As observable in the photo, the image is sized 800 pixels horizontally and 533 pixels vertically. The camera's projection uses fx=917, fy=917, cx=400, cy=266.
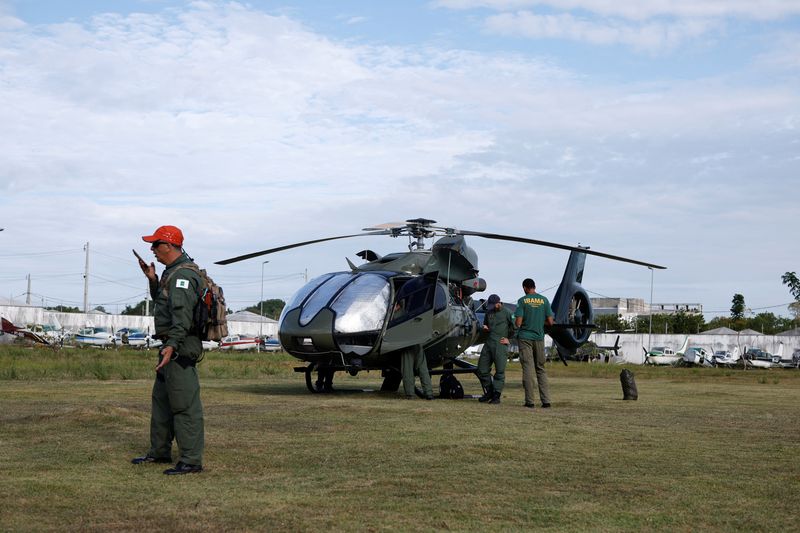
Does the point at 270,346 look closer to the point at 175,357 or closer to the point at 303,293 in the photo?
the point at 303,293

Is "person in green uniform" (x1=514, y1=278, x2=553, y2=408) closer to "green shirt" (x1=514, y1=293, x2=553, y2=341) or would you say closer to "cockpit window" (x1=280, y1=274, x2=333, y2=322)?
"green shirt" (x1=514, y1=293, x2=553, y2=341)

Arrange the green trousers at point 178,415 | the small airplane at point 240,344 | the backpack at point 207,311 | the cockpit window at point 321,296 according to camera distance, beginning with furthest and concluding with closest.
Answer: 1. the small airplane at point 240,344
2. the cockpit window at point 321,296
3. the backpack at point 207,311
4. the green trousers at point 178,415

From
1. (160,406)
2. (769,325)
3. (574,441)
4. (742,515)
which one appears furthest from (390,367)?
(769,325)

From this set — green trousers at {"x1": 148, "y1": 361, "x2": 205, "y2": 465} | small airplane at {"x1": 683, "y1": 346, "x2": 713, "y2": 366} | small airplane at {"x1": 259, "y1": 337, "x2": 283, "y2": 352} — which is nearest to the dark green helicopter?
green trousers at {"x1": 148, "y1": 361, "x2": 205, "y2": 465}

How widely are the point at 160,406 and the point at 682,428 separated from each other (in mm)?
7061

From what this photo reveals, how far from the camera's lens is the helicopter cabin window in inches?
676

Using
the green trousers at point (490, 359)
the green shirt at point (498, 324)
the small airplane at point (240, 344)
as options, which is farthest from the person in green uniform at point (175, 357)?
the small airplane at point (240, 344)

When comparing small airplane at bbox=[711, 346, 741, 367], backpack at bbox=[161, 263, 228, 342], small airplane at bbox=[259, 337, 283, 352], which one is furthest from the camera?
small airplane at bbox=[259, 337, 283, 352]

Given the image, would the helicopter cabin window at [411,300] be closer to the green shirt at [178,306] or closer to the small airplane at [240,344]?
the green shirt at [178,306]

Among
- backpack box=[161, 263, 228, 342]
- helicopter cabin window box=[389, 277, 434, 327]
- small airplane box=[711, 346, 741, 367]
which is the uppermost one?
helicopter cabin window box=[389, 277, 434, 327]

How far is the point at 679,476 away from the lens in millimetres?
7824

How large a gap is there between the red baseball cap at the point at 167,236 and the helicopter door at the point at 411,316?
906cm

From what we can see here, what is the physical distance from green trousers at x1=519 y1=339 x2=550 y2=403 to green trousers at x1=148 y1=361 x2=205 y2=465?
8604 mm

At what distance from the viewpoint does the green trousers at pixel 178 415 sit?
25.5 ft
